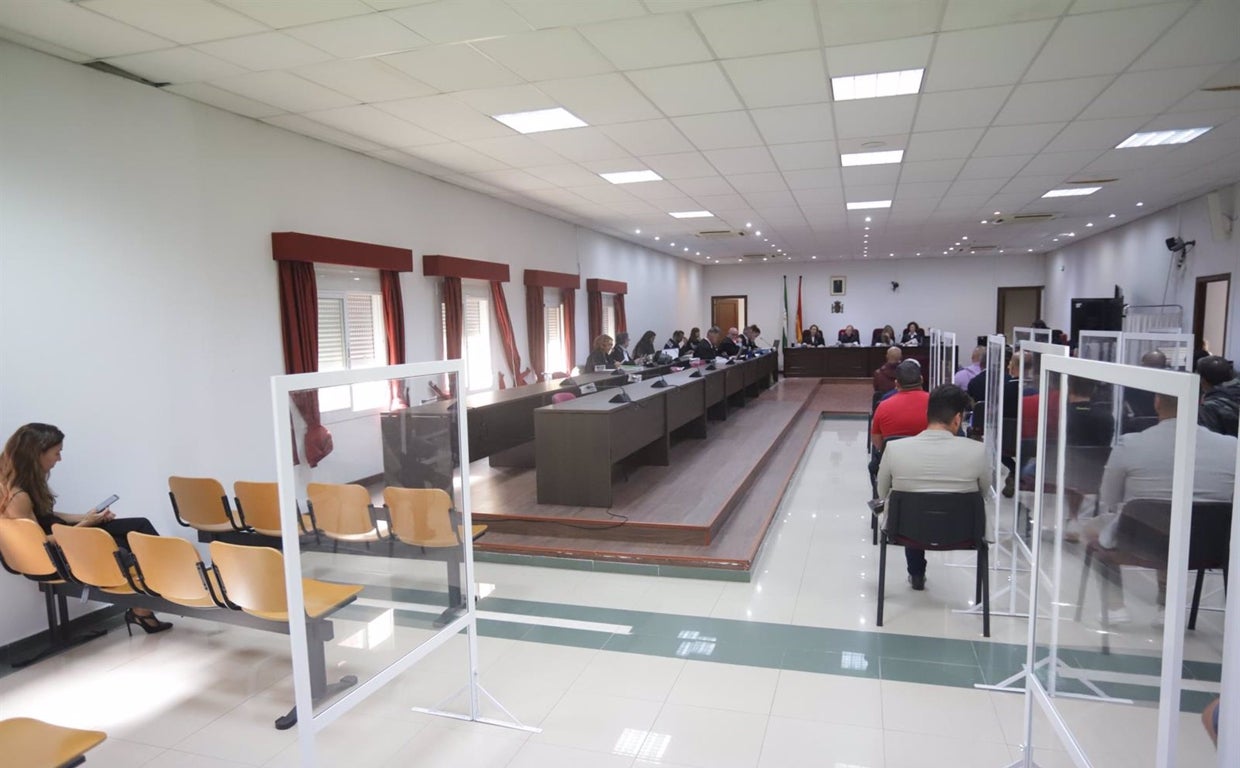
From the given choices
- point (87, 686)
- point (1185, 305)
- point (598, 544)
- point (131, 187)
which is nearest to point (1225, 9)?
point (598, 544)

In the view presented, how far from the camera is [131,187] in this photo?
14.2ft

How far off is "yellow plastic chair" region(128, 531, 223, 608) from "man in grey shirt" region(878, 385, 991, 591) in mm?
3320

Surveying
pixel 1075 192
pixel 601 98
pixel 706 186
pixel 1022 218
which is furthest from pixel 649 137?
pixel 1022 218

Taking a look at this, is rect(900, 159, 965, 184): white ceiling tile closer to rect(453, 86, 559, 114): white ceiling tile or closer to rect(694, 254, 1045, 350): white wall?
rect(453, 86, 559, 114): white ceiling tile

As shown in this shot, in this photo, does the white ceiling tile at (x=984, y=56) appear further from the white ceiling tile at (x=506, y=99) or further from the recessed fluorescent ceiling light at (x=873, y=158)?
the white ceiling tile at (x=506, y=99)

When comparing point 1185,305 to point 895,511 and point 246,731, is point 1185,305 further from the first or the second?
point 246,731

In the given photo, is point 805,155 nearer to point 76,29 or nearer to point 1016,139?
point 1016,139

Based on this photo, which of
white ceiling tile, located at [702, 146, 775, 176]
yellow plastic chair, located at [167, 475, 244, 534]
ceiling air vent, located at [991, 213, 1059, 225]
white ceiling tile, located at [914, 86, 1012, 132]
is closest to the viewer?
yellow plastic chair, located at [167, 475, 244, 534]

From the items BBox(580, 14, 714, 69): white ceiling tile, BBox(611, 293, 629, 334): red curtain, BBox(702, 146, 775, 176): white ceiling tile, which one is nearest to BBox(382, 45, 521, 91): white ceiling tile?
BBox(580, 14, 714, 69): white ceiling tile

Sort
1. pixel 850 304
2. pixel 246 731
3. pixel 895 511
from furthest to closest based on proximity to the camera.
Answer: pixel 850 304
pixel 895 511
pixel 246 731

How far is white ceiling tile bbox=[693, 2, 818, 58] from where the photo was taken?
11.6 ft

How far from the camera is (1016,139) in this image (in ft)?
20.1

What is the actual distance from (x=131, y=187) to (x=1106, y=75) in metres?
6.45

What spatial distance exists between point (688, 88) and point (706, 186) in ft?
11.4
